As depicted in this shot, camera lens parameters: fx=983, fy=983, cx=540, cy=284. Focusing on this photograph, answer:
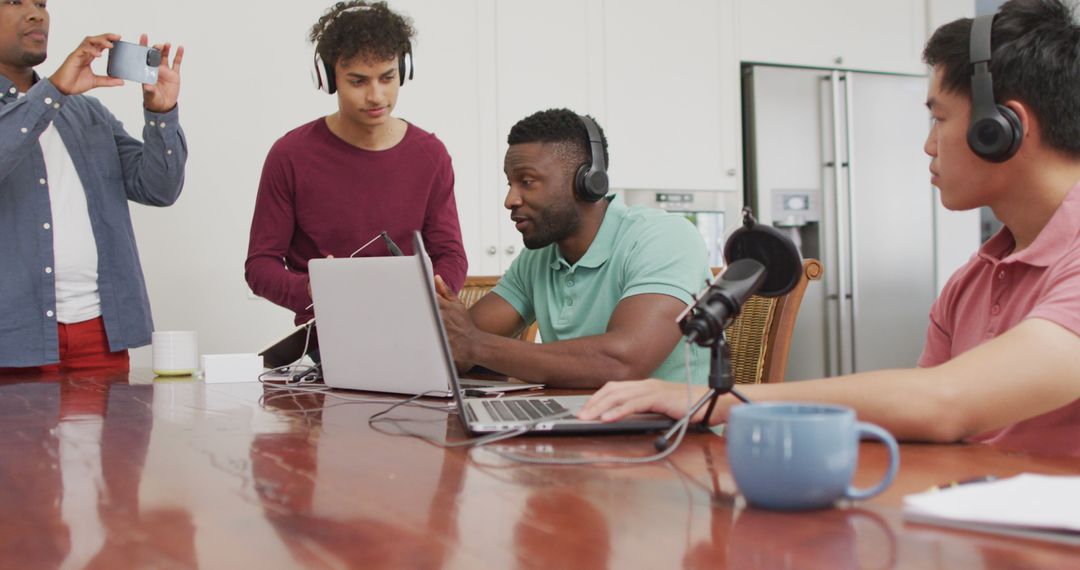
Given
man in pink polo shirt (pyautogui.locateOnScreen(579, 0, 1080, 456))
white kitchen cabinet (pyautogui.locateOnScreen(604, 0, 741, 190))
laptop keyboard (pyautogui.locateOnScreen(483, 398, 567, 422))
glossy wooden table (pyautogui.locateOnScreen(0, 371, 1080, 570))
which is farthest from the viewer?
white kitchen cabinet (pyautogui.locateOnScreen(604, 0, 741, 190))

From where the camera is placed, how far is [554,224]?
5.99ft

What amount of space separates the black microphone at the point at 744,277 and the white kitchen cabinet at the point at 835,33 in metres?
3.55

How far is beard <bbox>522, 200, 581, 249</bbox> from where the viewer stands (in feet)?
5.98

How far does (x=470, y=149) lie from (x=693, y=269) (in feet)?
7.79

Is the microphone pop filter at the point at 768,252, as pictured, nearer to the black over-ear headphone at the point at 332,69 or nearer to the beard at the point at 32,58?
the black over-ear headphone at the point at 332,69

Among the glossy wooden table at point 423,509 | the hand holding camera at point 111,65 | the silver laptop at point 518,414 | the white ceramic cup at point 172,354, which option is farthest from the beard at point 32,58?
the silver laptop at point 518,414

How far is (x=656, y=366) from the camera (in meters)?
1.55

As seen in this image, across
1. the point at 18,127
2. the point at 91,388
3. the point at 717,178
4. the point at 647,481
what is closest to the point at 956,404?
the point at 647,481

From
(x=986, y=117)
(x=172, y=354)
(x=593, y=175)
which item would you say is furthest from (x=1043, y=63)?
(x=172, y=354)

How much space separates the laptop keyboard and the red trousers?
1275 mm

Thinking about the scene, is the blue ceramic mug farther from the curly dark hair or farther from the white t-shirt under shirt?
the white t-shirt under shirt

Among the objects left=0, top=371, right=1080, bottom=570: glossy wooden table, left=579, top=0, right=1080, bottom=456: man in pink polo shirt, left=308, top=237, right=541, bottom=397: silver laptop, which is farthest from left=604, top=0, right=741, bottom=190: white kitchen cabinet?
left=0, top=371, right=1080, bottom=570: glossy wooden table

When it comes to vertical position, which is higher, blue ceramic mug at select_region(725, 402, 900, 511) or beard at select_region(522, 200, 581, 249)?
beard at select_region(522, 200, 581, 249)

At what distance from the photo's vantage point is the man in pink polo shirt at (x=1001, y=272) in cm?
95
